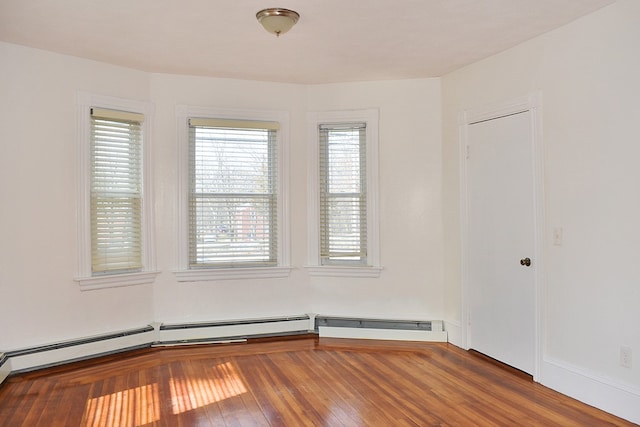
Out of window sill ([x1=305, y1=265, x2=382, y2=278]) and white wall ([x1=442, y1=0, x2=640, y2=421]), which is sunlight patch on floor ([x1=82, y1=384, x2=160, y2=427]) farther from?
white wall ([x1=442, y1=0, x2=640, y2=421])

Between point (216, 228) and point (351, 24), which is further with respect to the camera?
point (216, 228)

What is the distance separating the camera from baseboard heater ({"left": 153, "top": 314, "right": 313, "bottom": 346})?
14.6 ft

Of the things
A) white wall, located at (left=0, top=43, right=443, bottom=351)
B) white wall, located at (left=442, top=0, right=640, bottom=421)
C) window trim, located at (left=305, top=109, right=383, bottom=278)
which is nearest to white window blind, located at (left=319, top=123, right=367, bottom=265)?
window trim, located at (left=305, top=109, right=383, bottom=278)

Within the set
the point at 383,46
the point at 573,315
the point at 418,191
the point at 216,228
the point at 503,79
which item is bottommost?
the point at 573,315

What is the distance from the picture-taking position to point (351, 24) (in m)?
3.30

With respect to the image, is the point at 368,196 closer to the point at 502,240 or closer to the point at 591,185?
the point at 502,240

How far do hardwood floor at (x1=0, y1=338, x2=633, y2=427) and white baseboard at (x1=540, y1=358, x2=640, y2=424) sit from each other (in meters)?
0.07

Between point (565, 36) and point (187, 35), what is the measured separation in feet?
8.91

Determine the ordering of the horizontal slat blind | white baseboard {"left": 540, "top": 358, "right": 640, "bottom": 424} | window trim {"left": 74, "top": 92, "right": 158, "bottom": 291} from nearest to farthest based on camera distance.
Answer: white baseboard {"left": 540, "top": 358, "right": 640, "bottom": 424}, window trim {"left": 74, "top": 92, "right": 158, "bottom": 291}, the horizontal slat blind

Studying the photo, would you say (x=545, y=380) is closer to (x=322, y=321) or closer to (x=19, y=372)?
(x=322, y=321)

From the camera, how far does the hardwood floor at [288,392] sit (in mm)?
2895

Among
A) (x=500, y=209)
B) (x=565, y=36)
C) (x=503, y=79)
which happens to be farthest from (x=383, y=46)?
(x=500, y=209)

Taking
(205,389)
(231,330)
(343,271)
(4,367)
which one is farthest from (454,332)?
(4,367)

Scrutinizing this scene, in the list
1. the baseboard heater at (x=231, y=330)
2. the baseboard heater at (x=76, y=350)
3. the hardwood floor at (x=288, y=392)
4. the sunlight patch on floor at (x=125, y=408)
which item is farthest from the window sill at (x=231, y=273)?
the sunlight patch on floor at (x=125, y=408)
